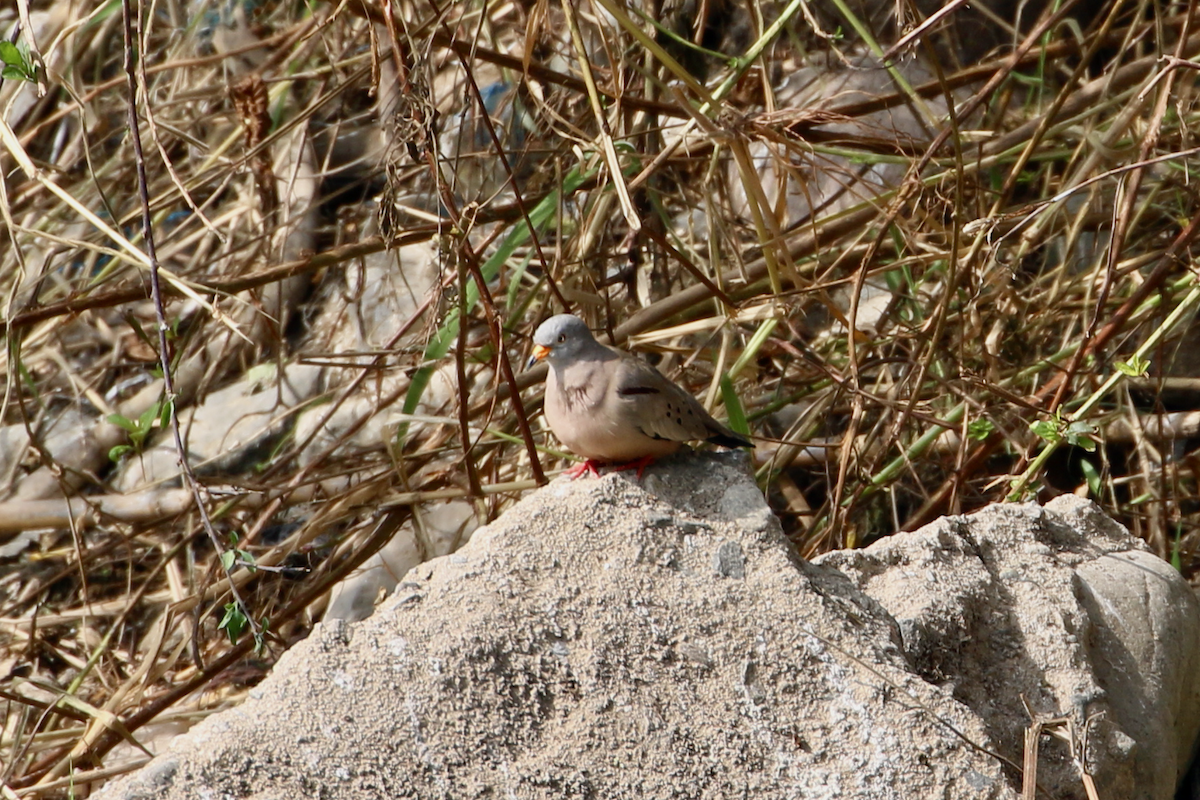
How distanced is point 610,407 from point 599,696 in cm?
95

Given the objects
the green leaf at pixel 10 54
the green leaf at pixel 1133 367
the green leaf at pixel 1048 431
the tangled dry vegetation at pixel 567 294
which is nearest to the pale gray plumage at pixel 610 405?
the tangled dry vegetation at pixel 567 294

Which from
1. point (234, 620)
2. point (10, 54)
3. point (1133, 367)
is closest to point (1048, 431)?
point (1133, 367)

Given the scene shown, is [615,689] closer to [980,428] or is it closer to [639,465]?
[639,465]

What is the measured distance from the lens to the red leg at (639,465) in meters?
3.07

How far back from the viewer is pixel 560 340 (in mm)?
3395

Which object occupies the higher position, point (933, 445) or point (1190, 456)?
point (933, 445)

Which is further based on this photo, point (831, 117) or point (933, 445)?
point (933, 445)

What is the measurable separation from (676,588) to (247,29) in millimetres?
4502

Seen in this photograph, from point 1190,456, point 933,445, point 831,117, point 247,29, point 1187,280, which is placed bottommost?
point 1190,456

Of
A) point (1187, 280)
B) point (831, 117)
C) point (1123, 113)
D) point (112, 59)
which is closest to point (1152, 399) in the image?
point (1187, 280)

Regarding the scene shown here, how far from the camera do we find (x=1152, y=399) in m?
4.53

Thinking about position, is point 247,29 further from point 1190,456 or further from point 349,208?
point 1190,456

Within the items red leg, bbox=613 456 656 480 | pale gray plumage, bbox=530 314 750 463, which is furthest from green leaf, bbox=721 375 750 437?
A: red leg, bbox=613 456 656 480

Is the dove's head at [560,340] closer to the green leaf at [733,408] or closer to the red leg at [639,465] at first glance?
the red leg at [639,465]
